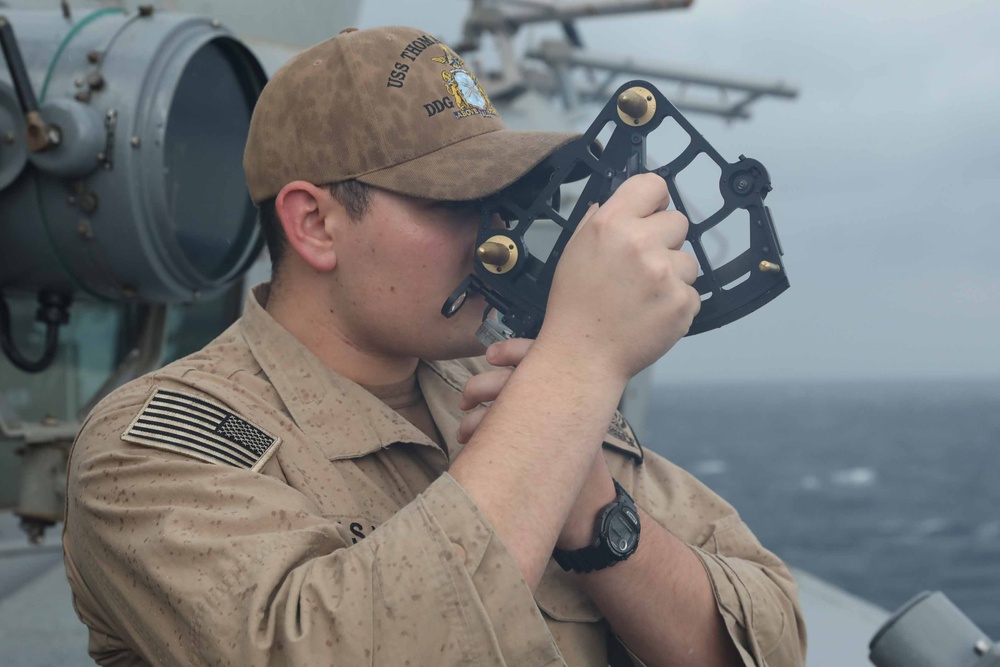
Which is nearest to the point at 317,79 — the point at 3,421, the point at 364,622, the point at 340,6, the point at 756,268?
the point at 756,268

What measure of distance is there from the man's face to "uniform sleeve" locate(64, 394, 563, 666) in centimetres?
40

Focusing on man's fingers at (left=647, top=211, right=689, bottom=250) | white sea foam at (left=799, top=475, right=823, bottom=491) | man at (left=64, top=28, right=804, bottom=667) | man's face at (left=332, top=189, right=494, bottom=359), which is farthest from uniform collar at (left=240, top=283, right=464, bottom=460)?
white sea foam at (left=799, top=475, right=823, bottom=491)

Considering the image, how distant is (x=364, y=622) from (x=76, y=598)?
0.66 meters

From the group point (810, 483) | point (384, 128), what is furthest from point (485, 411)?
→ point (810, 483)

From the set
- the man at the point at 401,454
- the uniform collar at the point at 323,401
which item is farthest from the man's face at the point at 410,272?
the uniform collar at the point at 323,401

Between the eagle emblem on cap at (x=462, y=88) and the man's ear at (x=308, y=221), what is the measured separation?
27 cm

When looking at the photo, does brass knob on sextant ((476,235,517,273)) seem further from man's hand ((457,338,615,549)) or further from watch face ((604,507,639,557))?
watch face ((604,507,639,557))

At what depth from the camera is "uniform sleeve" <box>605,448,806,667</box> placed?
174cm

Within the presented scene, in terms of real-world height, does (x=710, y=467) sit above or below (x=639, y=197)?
below

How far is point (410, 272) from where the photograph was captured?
5.46ft

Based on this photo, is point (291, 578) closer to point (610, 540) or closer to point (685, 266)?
point (610, 540)

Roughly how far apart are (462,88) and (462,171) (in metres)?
0.19

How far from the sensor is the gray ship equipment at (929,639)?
2.53 metres

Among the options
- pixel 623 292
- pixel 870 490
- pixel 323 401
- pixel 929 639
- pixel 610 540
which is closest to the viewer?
pixel 623 292
